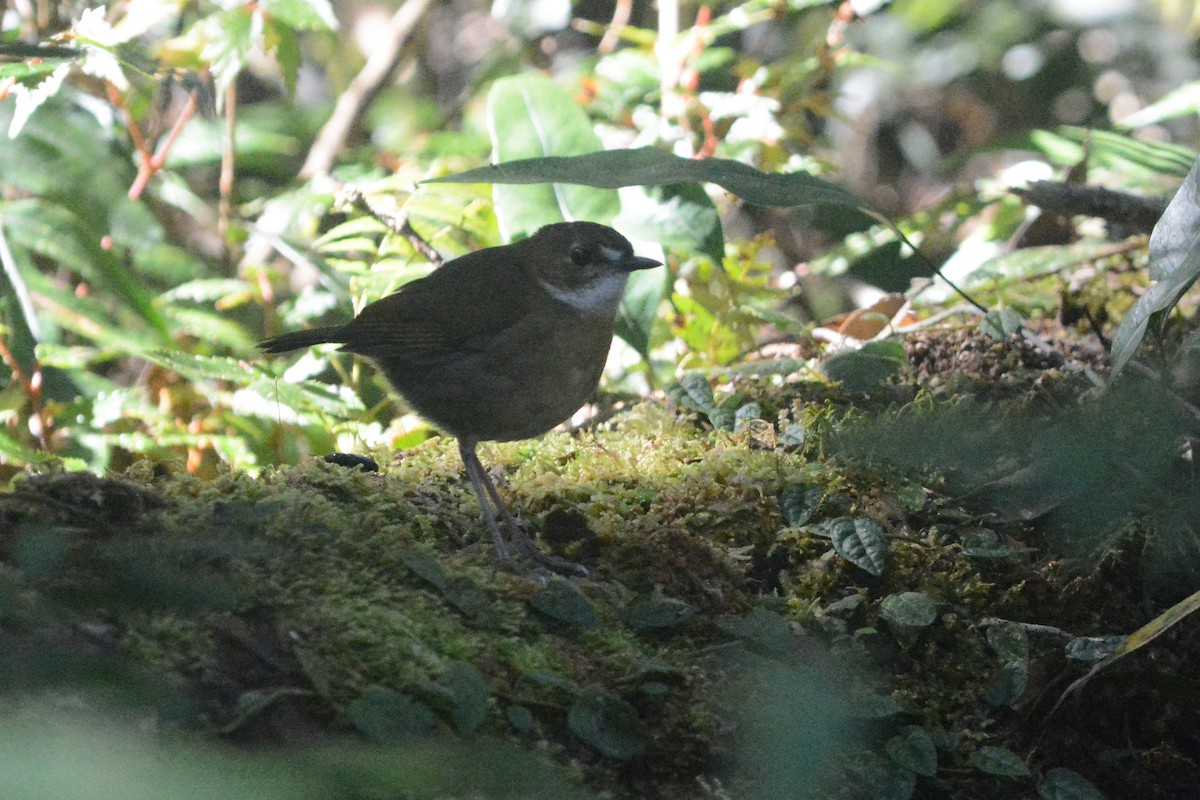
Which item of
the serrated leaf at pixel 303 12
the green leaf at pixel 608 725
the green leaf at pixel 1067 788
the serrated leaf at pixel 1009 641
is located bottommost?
the green leaf at pixel 1067 788

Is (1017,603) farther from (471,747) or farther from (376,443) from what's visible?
(376,443)

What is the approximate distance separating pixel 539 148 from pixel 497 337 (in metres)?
1.18

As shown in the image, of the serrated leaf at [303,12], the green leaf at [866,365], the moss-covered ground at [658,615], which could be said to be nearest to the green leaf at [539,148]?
the serrated leaf at [303,12]

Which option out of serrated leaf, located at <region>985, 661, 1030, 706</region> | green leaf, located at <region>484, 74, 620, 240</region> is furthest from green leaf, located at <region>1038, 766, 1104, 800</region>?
green leaf, located at <region>484, 74, 620, 240</region>

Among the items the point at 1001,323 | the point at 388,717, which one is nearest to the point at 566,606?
the point at 388,717

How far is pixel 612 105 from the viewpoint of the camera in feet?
16.2

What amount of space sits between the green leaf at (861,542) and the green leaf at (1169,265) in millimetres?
637

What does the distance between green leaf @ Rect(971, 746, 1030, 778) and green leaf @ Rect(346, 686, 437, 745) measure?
106cm

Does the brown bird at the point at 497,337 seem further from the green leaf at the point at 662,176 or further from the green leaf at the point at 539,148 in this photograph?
the green leaf at the point at 539,148

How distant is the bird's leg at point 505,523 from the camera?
2.54 meters

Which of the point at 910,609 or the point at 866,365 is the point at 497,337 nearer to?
the point at 866,365

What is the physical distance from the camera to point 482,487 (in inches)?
111

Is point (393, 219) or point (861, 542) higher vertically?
point (393, 219)

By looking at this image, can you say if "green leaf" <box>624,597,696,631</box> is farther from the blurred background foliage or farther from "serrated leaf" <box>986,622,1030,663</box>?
the blurred background foliage
